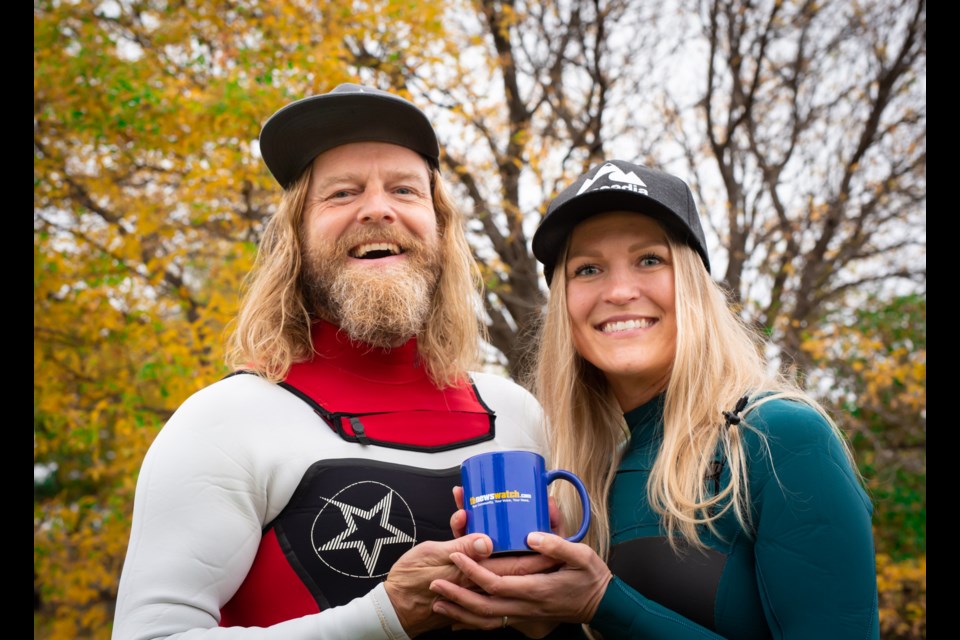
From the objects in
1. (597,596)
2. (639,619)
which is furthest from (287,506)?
(639,619)

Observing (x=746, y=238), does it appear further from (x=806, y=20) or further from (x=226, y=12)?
(x=226, y=12)

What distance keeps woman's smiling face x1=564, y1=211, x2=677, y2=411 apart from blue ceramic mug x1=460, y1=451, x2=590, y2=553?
497mm

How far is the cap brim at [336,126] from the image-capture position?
2.75 metres

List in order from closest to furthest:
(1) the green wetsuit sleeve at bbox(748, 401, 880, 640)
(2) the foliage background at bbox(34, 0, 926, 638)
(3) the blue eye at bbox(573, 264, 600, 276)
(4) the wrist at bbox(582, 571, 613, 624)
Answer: (1) the green wetsuit sleeve at bbox(748, 401, 880, 640) → (4) the wrist at bbox(582, 571, 613, 624) → (3) the blue eye at bbox(573, 264, 600, 276) → (2) the foliage background at bbox(34, 0, 926, 638)

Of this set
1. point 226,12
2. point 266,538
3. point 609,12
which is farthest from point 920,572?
point 226,12

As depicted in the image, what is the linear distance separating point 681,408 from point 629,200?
0.61 m

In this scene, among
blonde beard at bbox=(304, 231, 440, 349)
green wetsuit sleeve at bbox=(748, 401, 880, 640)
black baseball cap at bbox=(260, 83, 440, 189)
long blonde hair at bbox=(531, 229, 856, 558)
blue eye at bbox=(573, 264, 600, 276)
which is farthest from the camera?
black baseball cap at bbox=(260, 83, 440, 189)

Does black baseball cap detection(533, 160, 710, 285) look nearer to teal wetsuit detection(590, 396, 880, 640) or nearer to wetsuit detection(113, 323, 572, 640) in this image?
teal wetsuit detection(590, 396, 880, 640)

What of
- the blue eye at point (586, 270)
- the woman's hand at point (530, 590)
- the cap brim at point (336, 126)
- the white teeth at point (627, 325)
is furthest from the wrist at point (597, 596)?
the cap brim at point (336, 126)

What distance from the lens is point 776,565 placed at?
1.91 meters

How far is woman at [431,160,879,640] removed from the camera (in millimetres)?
1893

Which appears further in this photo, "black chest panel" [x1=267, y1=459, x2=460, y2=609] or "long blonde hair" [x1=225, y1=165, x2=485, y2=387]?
"long blonde hair" [x1=225, y1=165, x2=485, y2=387]

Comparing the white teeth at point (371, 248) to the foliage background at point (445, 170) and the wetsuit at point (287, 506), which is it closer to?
the wetsuit at point (287, 506)

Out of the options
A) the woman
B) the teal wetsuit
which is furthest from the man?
the teal wetsuit
